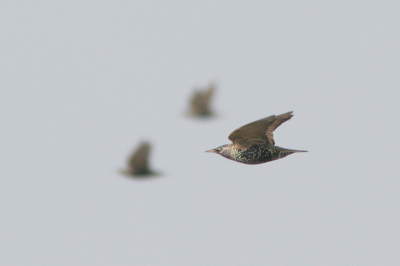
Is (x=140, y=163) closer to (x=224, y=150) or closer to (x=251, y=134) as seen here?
(x=224, y=150)

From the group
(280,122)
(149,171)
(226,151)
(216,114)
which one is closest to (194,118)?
(216,114)

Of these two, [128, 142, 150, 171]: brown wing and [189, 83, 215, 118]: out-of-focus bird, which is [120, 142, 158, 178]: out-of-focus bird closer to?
[128, 142, 150, 171]: brown wing

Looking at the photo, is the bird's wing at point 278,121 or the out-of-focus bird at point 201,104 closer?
the bird's wing at point 278,121

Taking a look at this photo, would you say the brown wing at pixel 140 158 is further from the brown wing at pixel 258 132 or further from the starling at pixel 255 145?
the brown wing at pixel 258 132

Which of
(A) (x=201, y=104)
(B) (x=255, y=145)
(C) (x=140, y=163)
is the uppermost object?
(A) (x=201, y=104)

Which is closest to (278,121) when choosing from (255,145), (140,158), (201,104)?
(255,145)

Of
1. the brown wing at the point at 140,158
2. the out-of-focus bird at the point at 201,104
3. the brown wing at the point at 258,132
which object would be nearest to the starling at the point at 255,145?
the brown wing at the point at 258,132

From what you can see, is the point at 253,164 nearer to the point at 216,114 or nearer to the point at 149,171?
the point at 149,171
